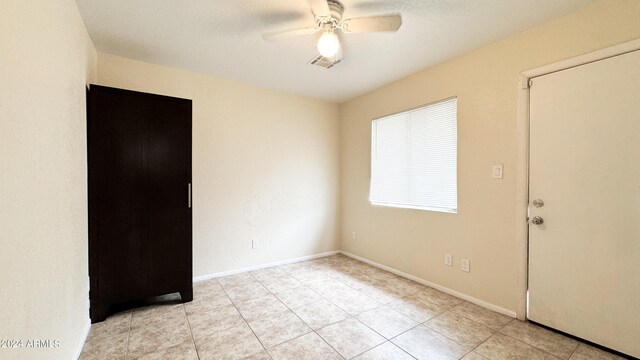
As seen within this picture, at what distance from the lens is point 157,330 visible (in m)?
2.04

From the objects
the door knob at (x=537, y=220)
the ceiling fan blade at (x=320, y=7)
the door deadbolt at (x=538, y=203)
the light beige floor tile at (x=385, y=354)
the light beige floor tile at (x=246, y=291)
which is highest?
the ceiling fan blade at (x=320, y=7)

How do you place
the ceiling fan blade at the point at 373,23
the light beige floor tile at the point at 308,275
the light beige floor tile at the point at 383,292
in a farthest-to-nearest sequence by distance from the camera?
the light beige floor tile at the point at 308,275
the light beige floor tile at the point at 383,292
the ceiling fan blade at the point at 373,23

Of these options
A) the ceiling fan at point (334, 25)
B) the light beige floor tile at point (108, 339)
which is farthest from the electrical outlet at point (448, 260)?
the light beige floor tile at point (108, 339)

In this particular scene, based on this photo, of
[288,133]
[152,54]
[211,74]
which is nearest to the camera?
[152,54]

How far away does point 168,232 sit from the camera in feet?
7.97

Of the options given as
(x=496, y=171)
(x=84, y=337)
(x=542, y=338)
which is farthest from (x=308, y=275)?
(x=496, y=171)

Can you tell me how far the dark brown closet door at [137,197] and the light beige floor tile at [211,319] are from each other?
308mm

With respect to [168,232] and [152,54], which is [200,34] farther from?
[168,232]

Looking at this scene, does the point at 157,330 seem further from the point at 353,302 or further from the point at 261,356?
A: the point at 353,302

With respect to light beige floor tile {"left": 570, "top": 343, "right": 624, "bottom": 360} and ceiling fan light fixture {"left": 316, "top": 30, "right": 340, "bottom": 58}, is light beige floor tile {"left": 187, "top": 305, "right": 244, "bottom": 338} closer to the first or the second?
ceiling fan light fixture {"left": 316, "top": 30, "right": 340, "bottom": 58}

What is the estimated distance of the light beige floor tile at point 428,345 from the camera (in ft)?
5.78

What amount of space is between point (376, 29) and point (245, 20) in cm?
→ 102

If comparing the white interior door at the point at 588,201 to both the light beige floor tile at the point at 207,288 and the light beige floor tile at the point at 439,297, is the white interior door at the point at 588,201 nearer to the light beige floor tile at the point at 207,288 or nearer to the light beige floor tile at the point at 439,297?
the light beige floor tile at the point at 439,297

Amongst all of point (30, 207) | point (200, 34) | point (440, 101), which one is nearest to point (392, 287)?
point (440, 101)
